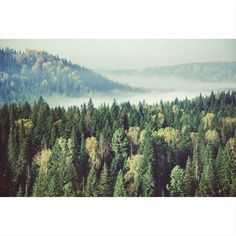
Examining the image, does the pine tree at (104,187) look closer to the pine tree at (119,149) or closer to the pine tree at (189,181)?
the pine tree at (119,149)

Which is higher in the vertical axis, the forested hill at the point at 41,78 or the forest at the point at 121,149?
the forested hill at the point at 41,78

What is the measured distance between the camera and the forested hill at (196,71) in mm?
4547

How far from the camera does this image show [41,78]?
4.65m

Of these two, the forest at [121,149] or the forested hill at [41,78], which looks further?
the forested hill at [41,78]

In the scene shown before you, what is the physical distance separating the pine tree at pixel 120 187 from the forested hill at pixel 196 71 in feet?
3.38

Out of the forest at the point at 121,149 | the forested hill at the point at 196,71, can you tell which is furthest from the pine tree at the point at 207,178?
the forested hill at the point at 196,71

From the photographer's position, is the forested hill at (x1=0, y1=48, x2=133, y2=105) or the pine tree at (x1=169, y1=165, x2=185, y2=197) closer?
the pine tree at (x1=169, y1=165, x2=185, y2=197)

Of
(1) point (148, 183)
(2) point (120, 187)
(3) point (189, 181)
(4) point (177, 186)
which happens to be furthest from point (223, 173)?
(2) point (120, 187)

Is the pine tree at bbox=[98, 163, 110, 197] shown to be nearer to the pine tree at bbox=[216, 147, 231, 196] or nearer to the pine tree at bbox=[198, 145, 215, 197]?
the pine tree at bbox=[198, 145, 215, 197]

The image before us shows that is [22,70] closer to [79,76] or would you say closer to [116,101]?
[79,76]

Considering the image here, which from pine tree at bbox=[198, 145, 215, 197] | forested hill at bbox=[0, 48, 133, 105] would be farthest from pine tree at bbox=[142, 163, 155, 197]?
forested hill at bbox=[0, 48, 133, 105]

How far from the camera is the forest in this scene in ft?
14.5

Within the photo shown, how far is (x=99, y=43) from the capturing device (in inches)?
177

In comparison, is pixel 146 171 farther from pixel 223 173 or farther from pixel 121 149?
pixel 223 173
